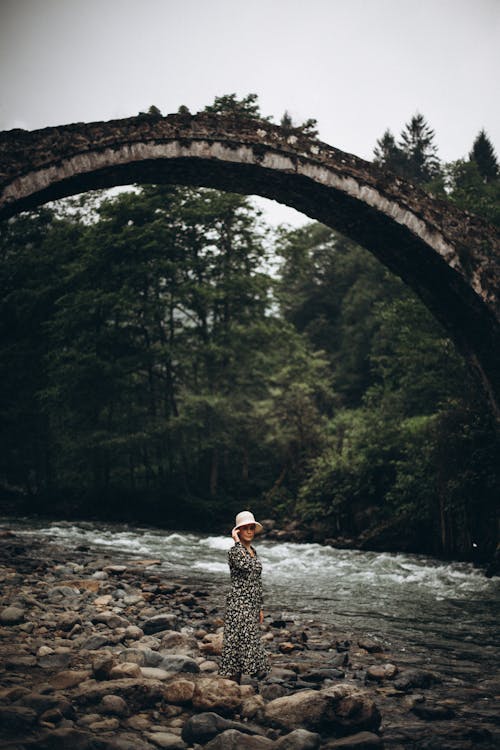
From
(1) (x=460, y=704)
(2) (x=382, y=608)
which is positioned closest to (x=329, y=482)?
(2) (x=382, y=608)

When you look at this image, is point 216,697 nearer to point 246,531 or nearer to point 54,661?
point 246,531

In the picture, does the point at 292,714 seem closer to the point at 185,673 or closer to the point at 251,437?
the point at 185,673

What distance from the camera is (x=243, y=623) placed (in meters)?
4.66

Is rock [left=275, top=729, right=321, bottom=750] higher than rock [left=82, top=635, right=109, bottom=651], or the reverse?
rock [left=275, top=729, right=321, bottom=750]

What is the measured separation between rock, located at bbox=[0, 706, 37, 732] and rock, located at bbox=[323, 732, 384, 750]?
1744 mm

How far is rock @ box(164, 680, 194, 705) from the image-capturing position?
4176 mm

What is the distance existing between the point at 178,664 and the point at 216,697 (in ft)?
3.02

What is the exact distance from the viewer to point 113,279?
829 inches

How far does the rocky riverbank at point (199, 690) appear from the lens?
364 centimetres

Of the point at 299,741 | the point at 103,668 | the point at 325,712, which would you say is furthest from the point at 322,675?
the point at 103,668

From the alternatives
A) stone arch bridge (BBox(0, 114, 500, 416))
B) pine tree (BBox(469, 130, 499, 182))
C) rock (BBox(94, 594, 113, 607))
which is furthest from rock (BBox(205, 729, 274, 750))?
pine tree (BBox(469, 130, 499, 182))

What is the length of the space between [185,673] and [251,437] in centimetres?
1706

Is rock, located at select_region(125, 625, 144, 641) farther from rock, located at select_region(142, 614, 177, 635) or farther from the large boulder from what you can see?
the large boulder

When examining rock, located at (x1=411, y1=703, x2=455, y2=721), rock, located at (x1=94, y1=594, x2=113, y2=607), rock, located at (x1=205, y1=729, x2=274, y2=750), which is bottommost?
rock, located at (x1=94, y1=594, x2=113, y2=607)
